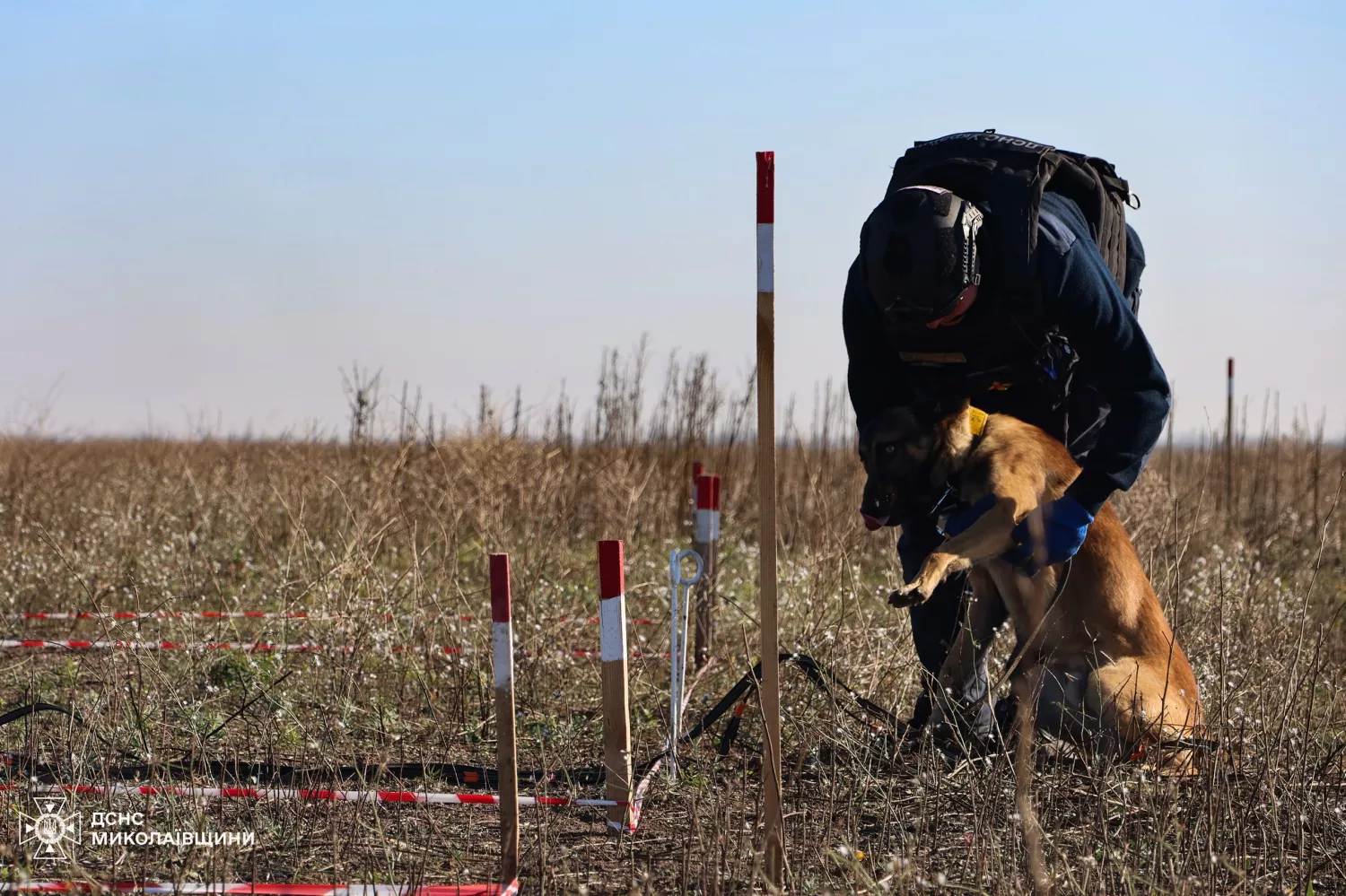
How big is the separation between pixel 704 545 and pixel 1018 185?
244 centimetres

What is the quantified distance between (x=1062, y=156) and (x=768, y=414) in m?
1.72

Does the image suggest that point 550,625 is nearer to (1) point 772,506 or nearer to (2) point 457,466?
(1) point 772,506

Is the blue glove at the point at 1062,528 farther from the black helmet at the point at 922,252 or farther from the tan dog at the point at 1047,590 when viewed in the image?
the black helmet at the point at 922,252

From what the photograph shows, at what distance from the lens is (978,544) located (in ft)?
12.1

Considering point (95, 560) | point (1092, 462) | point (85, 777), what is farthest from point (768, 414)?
point (95, 560)

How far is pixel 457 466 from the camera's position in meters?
9.05

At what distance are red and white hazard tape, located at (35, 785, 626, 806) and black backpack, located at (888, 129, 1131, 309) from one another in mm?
1728

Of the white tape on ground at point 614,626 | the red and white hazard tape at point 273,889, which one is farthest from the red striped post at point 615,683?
the red and white hazard tape at point 273,889

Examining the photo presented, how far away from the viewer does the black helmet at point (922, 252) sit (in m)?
3.21

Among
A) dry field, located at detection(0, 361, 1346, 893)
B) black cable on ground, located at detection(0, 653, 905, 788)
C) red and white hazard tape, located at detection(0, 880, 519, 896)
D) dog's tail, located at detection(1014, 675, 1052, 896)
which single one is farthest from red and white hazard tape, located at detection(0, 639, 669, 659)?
dog's tail, located at detection(1014, 675, 1052, 896)

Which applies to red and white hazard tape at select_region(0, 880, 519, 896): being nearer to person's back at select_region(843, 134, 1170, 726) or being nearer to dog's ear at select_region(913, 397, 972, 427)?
person's back at select_region(843, 134, 1170, 726)

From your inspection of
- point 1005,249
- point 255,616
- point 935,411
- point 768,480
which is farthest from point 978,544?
point 255,616

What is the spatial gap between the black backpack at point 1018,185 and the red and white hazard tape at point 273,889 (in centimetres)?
198

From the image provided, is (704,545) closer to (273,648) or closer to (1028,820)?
(273,648)
